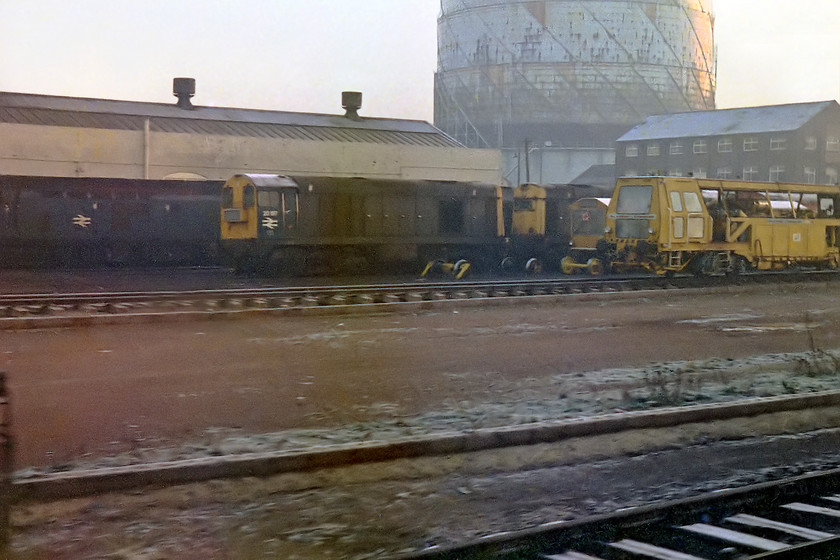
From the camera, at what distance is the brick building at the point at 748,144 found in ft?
196

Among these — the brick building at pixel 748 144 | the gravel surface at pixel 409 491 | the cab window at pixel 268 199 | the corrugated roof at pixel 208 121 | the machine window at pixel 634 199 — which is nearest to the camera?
the gravel surface at pixel 409 491

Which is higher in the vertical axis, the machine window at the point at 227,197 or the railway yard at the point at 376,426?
the machine window at the point at 227,197

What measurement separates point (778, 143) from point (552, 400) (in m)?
55.7

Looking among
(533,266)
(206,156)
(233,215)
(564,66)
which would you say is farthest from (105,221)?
(564,66)

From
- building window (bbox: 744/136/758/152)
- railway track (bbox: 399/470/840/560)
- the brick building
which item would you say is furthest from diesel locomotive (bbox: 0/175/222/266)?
building window (bbox: 744/136/758/152)

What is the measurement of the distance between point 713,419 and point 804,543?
3783 millimetres

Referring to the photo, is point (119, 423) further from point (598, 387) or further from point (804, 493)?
point (804, 493)

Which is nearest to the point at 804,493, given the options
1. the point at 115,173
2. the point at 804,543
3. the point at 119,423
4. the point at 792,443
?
the point at 804,543

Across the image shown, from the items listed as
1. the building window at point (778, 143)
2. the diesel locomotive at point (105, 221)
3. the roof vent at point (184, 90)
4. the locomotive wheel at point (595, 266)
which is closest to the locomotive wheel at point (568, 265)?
the locomotive wheel at point (595, 266)

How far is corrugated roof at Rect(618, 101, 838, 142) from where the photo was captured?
198ft

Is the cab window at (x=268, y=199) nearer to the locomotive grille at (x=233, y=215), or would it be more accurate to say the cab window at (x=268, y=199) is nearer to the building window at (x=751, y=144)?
the locomotive grille at (x=233, y=215)

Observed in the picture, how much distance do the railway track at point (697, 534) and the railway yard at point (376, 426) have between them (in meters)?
0.60

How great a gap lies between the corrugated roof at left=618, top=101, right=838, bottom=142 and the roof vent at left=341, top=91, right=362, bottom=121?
26.7m

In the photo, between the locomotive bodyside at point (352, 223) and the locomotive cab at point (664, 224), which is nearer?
the locomotive cab at point (664, 224)
